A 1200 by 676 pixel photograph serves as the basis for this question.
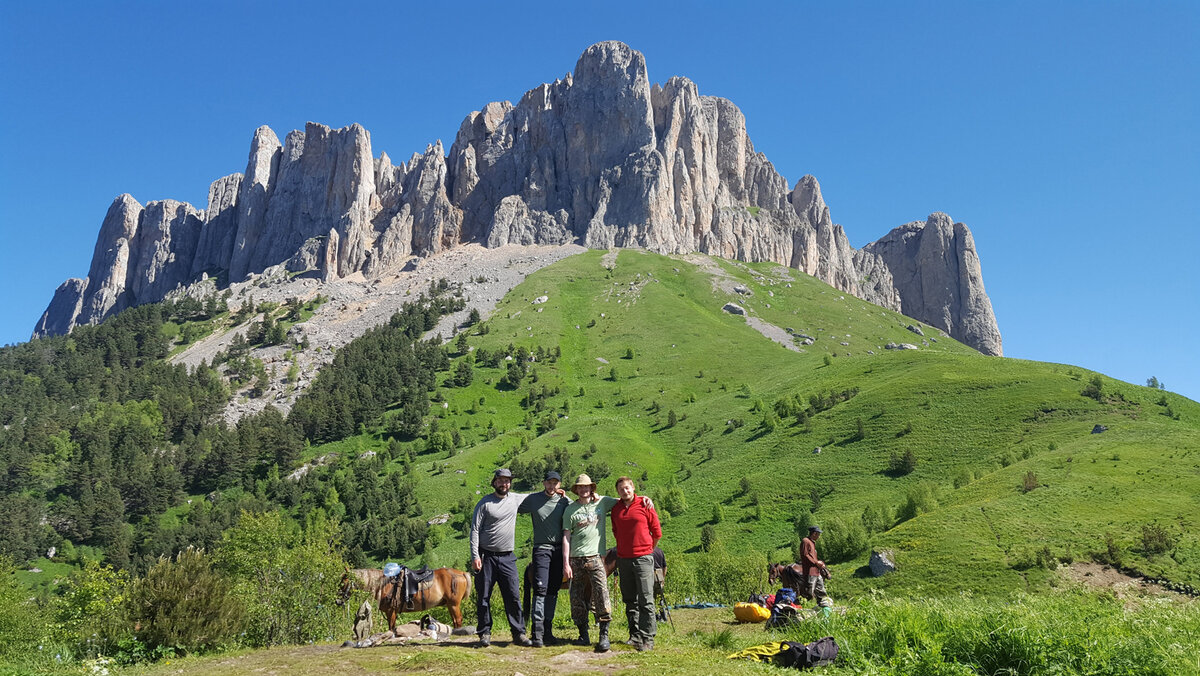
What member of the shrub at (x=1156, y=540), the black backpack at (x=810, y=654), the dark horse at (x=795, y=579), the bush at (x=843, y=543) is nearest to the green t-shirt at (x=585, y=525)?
the black backpack at (x=810, y=654)

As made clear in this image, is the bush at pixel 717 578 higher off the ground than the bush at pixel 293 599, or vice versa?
the bush at pixel 293 599

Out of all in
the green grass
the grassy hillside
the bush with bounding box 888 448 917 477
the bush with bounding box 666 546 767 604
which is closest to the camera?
the green grass

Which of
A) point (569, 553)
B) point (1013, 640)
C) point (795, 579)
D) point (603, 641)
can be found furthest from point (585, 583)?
point (795, 579)

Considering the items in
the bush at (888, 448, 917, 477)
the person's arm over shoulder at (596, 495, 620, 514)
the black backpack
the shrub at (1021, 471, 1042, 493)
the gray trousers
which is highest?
the bush at (888, 448, 917, 477)

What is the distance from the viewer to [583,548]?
49.4ft

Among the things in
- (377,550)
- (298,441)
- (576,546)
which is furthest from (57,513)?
(576,546)

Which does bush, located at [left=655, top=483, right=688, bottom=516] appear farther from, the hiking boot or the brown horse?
the hiking boot

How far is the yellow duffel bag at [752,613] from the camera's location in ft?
66.3

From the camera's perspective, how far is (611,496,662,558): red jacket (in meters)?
14.7

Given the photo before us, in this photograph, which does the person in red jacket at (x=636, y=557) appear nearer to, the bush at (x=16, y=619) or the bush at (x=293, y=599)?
the bush at (x=293, y=599)

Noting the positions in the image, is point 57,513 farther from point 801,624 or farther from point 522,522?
point 801,624

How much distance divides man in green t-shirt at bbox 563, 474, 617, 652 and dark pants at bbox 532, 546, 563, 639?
0.48 meters

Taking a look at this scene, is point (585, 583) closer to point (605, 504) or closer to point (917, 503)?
point (605, 504)

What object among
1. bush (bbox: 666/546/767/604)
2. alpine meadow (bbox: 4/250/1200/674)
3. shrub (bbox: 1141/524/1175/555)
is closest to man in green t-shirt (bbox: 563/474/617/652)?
alpine meadow (bbox: 4/250/1200/674)
